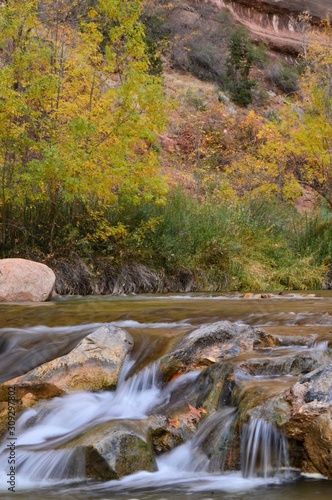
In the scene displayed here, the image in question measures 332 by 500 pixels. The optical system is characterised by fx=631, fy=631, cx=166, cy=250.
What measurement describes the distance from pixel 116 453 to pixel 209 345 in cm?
166

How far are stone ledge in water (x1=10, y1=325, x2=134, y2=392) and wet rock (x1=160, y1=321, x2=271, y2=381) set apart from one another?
448mm

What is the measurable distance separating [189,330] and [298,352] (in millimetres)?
1164

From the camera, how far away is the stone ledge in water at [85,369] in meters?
5.19

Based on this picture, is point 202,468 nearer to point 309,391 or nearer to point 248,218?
point 309,391

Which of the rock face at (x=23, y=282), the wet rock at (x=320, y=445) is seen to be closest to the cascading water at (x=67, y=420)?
the wet rock at (x=320, y=445)

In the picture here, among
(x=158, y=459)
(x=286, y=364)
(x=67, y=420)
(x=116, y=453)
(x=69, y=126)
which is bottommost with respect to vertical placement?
(x=67, y=420)

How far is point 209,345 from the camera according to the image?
5320mm

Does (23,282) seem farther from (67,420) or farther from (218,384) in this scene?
(218,384)

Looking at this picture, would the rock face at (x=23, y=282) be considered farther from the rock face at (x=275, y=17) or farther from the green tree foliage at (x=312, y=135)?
the rock face at (x=275, y=17)

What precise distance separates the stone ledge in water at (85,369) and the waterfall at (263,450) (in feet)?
5.43

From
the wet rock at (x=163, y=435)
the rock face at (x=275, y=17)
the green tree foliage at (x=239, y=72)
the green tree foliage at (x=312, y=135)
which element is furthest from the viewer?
the rock face at (x=275, y=17)

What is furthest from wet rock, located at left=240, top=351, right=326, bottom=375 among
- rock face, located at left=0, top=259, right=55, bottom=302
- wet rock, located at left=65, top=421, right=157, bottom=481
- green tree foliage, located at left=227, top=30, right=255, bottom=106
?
green tree foliage, located at left=227, top=30, right=255, bottom=106

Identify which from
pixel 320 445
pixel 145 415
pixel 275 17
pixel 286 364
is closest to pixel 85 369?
pixel 145 415

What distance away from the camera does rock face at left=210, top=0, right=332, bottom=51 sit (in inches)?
1729
